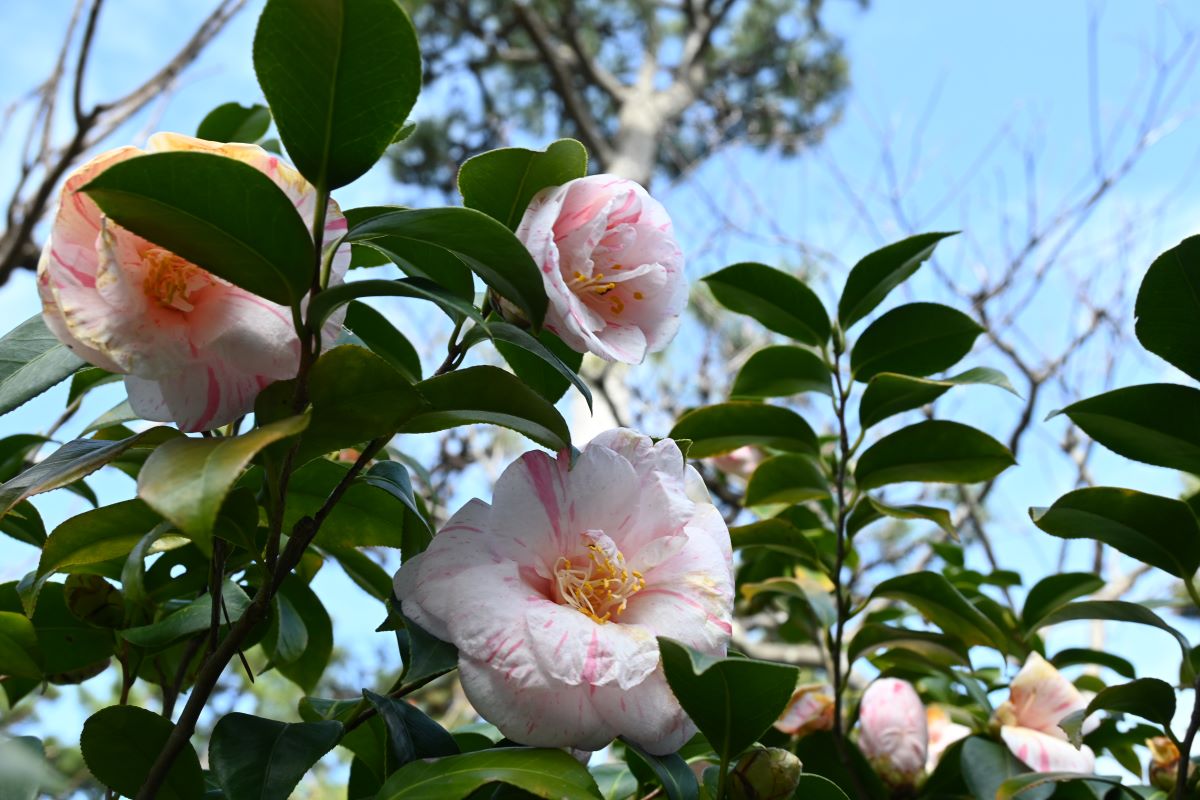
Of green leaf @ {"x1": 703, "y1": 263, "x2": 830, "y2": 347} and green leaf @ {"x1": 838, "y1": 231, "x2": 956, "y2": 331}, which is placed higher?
green leaf @ {"x1": 703, "y1": 263, "x2": 830, "y2": 347}

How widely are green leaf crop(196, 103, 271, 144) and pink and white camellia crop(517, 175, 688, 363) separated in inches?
20.5

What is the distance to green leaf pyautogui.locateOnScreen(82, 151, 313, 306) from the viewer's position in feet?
1.45

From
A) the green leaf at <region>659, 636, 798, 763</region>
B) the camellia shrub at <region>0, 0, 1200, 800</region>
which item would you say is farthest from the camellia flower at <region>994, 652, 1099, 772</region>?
the green leaf at <region>659, 636, 798, 763</region>

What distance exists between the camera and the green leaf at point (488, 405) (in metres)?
0.53

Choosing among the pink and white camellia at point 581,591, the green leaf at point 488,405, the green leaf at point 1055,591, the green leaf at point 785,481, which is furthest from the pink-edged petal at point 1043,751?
the green leaf at point 488,405

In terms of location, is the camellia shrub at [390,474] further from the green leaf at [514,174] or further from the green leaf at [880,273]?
the green leaf at [880,273]

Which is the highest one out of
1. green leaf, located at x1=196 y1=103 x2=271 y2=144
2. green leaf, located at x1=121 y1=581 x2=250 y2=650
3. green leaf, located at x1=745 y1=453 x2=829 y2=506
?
green leaf, located at x1=196 y1=103 x2=271 y2=144

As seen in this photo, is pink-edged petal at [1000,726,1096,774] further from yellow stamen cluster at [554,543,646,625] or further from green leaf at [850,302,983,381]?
yellow stamen cluster at [554,543,646,625]

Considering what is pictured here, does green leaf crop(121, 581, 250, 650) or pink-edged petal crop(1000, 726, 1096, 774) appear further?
pink-edged petal crop(1000, 726, 1096, 774)

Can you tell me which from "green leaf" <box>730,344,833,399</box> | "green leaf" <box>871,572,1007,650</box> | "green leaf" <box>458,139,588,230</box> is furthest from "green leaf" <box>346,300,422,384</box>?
A: "green leaf" <box>871,572,1007,650</box>

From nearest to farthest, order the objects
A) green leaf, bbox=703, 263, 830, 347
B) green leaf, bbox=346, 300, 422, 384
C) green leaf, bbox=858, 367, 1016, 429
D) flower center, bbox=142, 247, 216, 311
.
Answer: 1. flower center, bbox=142, 247, 216, 311
2. green leaf, bbox=346, 300, 422, 384
3. green leaf, bbox=858, 367, 1016, 429
4. green leaf, bbox=703, 263, 830, 347

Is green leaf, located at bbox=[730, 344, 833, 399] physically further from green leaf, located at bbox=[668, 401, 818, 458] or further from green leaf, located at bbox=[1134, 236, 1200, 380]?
green leaf, located at bbox=[1134, 236, 1200, 380]

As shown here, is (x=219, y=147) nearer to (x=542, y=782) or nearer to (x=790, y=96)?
(x=542, y=782)

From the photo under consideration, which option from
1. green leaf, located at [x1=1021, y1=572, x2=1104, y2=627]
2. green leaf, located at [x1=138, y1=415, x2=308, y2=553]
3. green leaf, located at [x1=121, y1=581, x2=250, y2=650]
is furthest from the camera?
green leaf, located at [x1=1021, y1=572, x2=1104, y2=627]
